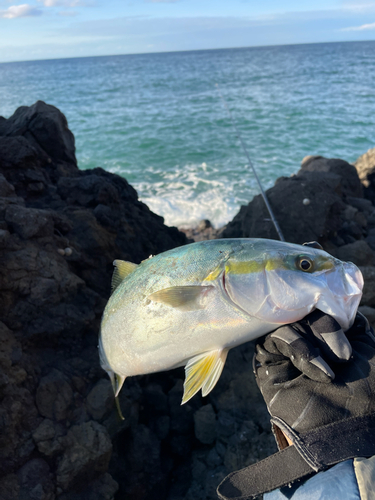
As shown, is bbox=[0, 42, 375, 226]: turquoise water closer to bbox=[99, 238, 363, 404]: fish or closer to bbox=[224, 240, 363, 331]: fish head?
bbox=[99, 238, 363, 404]: fish

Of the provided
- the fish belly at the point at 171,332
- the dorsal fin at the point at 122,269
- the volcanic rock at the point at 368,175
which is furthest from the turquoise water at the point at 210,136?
the fish belly at the point at 171,332

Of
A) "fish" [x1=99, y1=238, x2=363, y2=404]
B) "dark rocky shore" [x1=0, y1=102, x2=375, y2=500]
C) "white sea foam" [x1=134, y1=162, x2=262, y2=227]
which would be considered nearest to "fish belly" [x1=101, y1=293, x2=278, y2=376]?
"fish" [x1=99, y1=238, x2=363, y2=404]

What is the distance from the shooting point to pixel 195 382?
183 centimetres

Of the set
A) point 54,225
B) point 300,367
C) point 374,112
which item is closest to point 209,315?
point 300,367

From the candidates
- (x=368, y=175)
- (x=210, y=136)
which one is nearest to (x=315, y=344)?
(x=368, y=175)

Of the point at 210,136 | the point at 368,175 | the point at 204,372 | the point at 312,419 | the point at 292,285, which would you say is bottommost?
the point at 368,175

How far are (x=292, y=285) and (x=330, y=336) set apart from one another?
30 cm

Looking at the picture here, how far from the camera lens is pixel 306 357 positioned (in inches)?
65.6

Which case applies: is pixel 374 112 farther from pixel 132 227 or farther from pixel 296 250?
pixel 296 250

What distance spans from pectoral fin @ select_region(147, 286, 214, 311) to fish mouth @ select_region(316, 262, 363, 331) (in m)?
0.52

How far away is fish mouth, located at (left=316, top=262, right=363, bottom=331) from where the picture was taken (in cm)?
165

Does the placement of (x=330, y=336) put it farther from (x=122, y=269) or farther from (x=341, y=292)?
(x=122, y=269)

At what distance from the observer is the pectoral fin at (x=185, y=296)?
5.59 feet

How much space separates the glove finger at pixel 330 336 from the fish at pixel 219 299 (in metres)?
0.05
